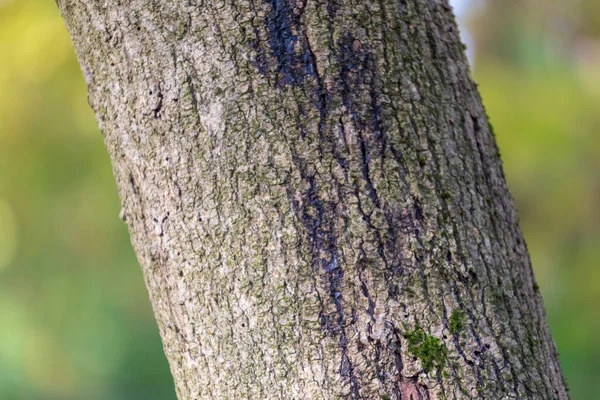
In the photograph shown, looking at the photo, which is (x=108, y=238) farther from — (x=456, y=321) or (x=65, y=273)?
(x=456, y=321)

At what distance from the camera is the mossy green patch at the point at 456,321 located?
0.79m

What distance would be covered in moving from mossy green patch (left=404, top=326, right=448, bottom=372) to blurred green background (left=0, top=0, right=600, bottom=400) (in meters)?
3.56

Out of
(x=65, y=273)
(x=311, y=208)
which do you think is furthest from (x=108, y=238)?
(x=311, y=208)

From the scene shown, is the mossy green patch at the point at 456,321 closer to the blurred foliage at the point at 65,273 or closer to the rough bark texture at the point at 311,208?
the rough bark texture at the point at 311,208

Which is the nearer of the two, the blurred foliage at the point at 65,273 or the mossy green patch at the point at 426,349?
the mossy green patch at the point at 426,349

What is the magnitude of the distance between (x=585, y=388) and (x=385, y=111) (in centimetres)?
418

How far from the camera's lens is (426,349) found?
77 cm

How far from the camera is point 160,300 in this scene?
0.89 metres

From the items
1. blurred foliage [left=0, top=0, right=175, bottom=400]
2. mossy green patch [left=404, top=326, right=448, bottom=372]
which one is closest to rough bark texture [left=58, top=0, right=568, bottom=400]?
mossy green patch [left=404, top=326, right=448, bottom=372]

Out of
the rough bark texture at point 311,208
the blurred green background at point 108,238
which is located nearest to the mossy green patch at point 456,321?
the rough bark texture at point 311,208

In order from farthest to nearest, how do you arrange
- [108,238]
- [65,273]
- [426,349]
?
[65,273] → [108,238] → [426,349]

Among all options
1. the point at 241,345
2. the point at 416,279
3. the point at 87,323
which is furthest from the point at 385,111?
the point at 87,323

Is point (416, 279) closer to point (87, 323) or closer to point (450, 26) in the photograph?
point (450, 26)

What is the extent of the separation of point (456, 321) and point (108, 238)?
373 cm
